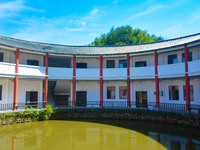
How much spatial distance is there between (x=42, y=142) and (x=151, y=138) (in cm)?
653

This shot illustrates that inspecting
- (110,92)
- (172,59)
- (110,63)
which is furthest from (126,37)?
(172,59)

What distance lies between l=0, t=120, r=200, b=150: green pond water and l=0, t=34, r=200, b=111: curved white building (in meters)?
3.05

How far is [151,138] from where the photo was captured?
1033 centimetres

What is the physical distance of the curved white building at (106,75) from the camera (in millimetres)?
14961

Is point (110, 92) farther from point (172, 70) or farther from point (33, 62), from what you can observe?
point (33, 62)

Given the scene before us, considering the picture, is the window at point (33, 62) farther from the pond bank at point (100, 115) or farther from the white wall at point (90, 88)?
the pond bank at point (100, 115)

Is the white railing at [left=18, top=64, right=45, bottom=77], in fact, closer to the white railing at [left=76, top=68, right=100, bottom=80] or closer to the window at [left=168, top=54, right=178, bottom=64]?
the white railing at [left=76, top=68, right=100, bottom=80]

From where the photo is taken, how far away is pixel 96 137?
10641 mm

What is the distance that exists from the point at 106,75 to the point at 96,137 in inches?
337

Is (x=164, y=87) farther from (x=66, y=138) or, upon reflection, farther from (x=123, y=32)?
(x=123, y=32)

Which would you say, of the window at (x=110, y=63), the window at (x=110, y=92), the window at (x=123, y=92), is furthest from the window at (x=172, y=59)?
the window at (x=110, y=92)

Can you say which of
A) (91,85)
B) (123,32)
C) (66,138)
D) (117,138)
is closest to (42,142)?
(66,138)

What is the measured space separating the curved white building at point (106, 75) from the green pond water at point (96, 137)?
10.0 feet

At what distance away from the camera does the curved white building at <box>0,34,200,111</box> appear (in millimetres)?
14961
